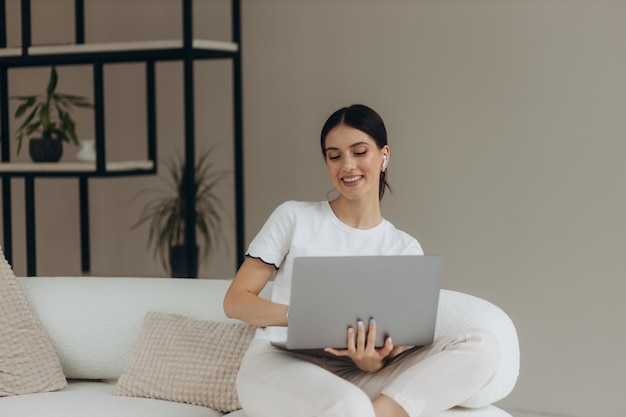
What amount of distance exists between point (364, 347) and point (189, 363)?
0.67 metres

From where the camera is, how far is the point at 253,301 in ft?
8.47

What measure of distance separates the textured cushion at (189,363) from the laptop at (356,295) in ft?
1.59

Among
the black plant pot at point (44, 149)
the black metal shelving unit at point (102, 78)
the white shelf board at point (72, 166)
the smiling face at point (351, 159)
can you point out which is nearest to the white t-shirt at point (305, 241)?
the smiling face at point (351, 159)

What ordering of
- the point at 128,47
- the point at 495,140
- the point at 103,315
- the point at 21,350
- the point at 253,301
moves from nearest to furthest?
the point at 253,301, the point at 21,350, the point at 103,315, the point at 128,47, the point at 495,140

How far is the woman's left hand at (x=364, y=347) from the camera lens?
7.55 ft

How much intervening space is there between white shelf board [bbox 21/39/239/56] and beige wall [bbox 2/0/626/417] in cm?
90

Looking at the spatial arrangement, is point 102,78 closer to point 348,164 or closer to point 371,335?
point 348,164

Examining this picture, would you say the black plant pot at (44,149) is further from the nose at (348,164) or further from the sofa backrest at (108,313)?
the nose at (348,164)

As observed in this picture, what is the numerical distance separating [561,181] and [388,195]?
2.97ft

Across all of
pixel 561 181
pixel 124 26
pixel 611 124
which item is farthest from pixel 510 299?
pixel 124 26

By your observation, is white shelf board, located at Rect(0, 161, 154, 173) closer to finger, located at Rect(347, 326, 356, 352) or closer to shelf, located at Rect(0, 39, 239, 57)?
shelf, located at Rect(0, 39, 239, 57)

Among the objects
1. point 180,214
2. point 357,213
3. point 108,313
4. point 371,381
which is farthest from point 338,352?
point 180,214

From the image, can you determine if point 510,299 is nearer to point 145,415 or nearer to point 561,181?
point 561,181

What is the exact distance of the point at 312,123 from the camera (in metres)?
5.21
